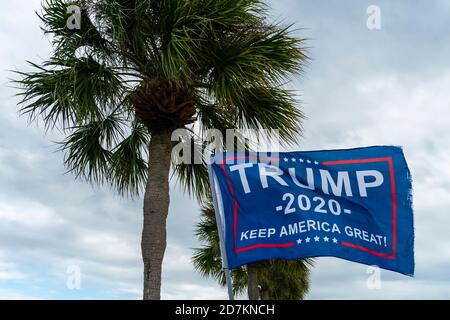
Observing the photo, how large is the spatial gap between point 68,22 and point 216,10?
2599 millimetres

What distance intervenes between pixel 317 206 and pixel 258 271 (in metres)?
13.5

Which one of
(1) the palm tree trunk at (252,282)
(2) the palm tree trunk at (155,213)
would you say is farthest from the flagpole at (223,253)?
(1) the palm tree trunk at (252,282)

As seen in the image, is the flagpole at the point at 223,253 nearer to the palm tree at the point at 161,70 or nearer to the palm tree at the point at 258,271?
the palm tree at the point at 161,70

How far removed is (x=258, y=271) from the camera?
19531mm

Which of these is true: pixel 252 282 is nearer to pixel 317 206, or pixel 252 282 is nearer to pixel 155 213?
pixel 155 213

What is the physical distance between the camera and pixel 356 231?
20.8 ft

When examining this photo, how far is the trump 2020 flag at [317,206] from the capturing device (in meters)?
6.22

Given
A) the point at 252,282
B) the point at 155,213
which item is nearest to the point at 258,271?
the point at 252,282

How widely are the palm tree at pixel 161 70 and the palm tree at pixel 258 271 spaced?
771cm

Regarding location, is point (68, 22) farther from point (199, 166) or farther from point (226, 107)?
point (199, 166)

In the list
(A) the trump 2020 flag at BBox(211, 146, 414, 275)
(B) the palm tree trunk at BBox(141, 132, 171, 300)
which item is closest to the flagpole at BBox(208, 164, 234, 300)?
(A) the trump 2020 flag at BBox(211, 146, 414, 275)

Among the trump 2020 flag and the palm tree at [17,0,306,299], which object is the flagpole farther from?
the palm tree at [17,0,306,299]

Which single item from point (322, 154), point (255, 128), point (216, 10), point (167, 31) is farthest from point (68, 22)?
point (322, 154)

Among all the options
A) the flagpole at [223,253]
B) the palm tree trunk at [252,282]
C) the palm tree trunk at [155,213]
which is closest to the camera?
the flagpole at [223,253]
